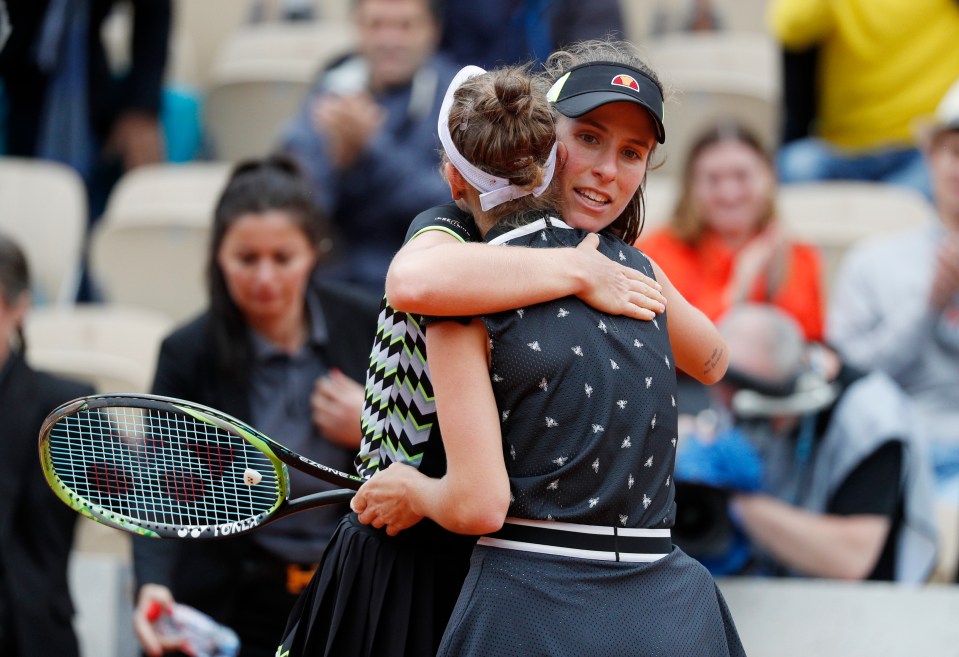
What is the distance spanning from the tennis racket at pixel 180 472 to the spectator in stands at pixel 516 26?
3163 millimetres

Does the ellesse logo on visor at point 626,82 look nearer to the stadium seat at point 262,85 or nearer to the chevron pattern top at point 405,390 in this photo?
the chevron pattern top at point 405,390

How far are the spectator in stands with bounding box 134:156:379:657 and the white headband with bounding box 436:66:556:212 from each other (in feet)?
3.85

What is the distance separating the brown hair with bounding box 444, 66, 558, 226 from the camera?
5.87 feet

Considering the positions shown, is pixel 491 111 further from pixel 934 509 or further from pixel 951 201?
pixel 951 201

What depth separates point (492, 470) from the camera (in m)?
1.75

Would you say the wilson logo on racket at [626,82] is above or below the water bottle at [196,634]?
above

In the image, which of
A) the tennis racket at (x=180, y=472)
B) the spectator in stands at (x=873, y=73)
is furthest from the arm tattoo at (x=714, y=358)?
the spectator in stands at (x=873, y=73)

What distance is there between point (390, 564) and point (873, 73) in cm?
422

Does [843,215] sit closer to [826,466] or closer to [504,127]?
[826,466]

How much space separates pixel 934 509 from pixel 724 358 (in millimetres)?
1896

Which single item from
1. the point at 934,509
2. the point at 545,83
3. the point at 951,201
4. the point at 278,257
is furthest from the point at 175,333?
the point at 951,201

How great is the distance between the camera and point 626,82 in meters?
1.85

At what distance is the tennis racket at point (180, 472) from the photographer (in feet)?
6.70

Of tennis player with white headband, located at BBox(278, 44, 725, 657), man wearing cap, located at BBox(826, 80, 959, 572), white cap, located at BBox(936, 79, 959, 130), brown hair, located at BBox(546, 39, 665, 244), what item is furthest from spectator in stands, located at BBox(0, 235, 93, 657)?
white cap, located at BBox(936, 79, 959, 130)
